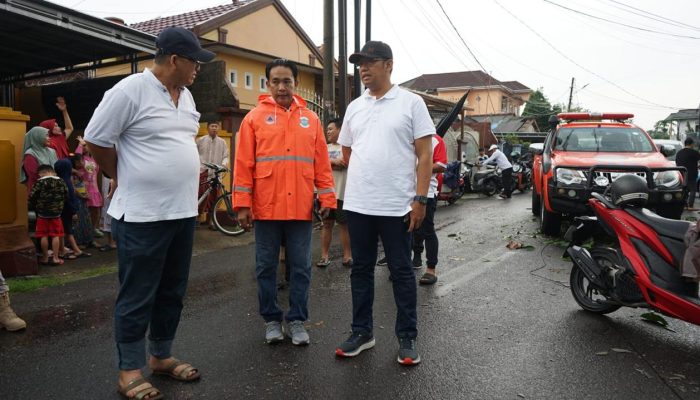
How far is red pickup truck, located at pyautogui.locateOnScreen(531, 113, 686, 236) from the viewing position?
7.74m

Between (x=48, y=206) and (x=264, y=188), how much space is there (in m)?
4.13

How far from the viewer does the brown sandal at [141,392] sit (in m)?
3.01

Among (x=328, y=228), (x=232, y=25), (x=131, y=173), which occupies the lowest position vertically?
(x=328, y=228)

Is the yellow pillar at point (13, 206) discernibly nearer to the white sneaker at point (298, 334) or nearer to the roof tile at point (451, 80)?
the white sneaker at point (298, 334)

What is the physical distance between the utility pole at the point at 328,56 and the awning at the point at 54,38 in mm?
3698

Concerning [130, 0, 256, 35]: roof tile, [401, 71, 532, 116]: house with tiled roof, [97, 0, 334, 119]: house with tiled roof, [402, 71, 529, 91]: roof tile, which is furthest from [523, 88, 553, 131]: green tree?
[130, 0, 256, 35]: roof tile

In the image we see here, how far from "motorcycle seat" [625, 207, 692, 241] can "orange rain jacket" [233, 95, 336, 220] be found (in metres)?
2.59

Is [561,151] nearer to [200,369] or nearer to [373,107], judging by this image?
[373,107]

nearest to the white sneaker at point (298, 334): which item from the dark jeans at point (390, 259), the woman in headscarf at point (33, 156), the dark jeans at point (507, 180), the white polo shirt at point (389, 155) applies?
the dark jeans at point (390, 259)

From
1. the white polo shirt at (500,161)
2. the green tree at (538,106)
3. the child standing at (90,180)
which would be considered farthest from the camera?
the green tree at (538,106)

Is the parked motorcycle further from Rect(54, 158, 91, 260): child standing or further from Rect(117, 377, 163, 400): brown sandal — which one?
Rect(117, 377, 163, 400): brown sandal

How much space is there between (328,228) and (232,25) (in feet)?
60.2

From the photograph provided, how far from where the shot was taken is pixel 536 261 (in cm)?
704

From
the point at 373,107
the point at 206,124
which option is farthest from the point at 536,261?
the point at 206,124
